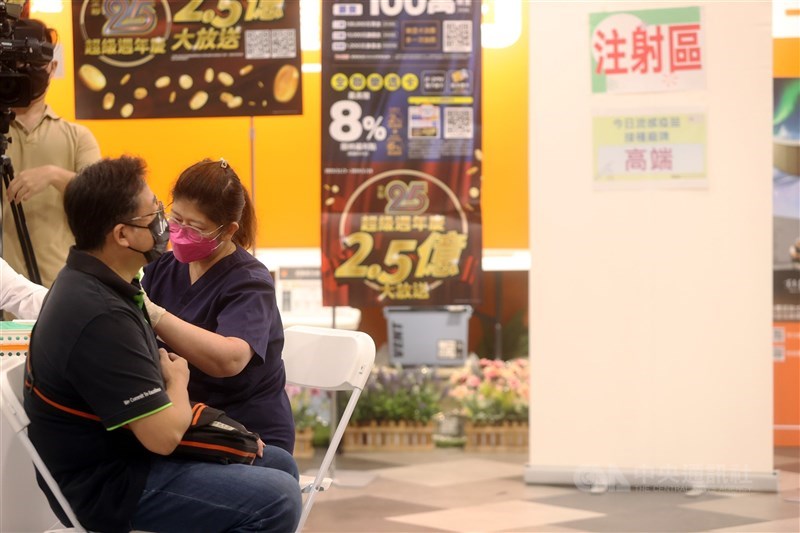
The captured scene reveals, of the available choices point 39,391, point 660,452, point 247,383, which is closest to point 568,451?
point 660,452

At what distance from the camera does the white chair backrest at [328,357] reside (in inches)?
105

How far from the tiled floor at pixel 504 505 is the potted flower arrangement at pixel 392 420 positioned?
12.9 inches

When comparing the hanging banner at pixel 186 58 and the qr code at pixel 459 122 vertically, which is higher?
the hanging banner at pixel 186 58

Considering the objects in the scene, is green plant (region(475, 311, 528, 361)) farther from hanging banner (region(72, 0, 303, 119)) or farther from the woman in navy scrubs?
the woman in navy scrubs

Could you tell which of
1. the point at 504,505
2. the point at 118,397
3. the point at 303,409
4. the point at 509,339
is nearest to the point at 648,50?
the point at 504,505

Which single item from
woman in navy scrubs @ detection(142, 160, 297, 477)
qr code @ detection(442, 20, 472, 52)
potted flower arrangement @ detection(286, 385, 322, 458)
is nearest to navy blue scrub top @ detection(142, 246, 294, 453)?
woman in navy scrubs @ detection(142, 160, 297, 477)

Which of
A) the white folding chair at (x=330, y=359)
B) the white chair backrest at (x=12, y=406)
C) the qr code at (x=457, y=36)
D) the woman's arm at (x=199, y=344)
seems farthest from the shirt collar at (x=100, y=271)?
the qr code at (x=457, y=36)

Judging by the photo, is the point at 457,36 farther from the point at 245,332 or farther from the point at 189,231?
the point at 245,332

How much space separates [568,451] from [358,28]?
2.10m

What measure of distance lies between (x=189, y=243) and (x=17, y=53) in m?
1.57

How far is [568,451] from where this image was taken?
479 centimetres

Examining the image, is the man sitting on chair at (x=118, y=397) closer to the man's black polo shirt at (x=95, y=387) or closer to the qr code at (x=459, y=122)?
the man's black polo shirt at (x=95, y=387)

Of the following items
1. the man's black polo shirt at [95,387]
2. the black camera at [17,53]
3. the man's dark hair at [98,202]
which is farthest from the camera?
the black camera at [17,53]

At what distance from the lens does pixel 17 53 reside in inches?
142
